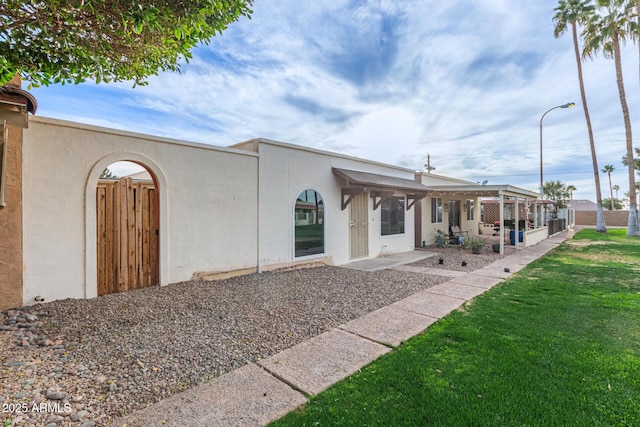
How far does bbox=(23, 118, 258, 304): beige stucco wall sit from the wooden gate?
21 cm

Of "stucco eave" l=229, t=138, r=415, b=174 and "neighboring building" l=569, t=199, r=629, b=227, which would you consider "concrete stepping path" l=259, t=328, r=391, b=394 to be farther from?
"neighboring building" l=569, t=199, r=629, b=227

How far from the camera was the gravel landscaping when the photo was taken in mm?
2463

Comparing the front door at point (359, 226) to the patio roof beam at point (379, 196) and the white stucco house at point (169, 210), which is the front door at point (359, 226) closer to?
the white stucco house at point (169, 210)

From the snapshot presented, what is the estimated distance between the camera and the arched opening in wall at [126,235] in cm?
539

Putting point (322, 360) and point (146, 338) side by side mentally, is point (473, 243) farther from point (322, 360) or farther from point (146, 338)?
point (146, 338)

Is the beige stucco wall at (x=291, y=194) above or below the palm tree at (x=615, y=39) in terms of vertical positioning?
below

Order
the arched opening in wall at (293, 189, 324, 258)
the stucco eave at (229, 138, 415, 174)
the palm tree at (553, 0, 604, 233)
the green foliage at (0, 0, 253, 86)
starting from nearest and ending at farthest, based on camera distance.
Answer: the green foliage at (0, 0, 253, 86), the stucco eave at (229, 138, 415, 174), the arched opening in wall at (293, 189, 324, 258), the palm tree at (553, 0, 604, 233)

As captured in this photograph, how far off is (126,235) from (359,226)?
23.7 ft

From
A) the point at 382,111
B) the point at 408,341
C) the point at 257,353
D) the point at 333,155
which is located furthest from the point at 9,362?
the point at 382,111

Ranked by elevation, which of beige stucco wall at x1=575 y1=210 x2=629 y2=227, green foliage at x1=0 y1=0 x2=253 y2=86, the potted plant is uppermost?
green foliage at x1=0 y1=0 x2=253 y2=86

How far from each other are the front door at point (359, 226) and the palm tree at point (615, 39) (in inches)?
781

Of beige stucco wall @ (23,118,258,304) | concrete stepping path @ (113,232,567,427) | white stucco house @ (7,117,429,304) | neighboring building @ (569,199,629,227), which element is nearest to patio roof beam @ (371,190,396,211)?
white stucco house @ (7,117,429,304)

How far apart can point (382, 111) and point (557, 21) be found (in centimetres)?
1687

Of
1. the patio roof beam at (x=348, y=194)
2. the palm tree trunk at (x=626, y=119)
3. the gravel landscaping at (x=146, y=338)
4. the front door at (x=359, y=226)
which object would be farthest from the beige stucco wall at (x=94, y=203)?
the palm tree trunk at (x=626, y=119)
